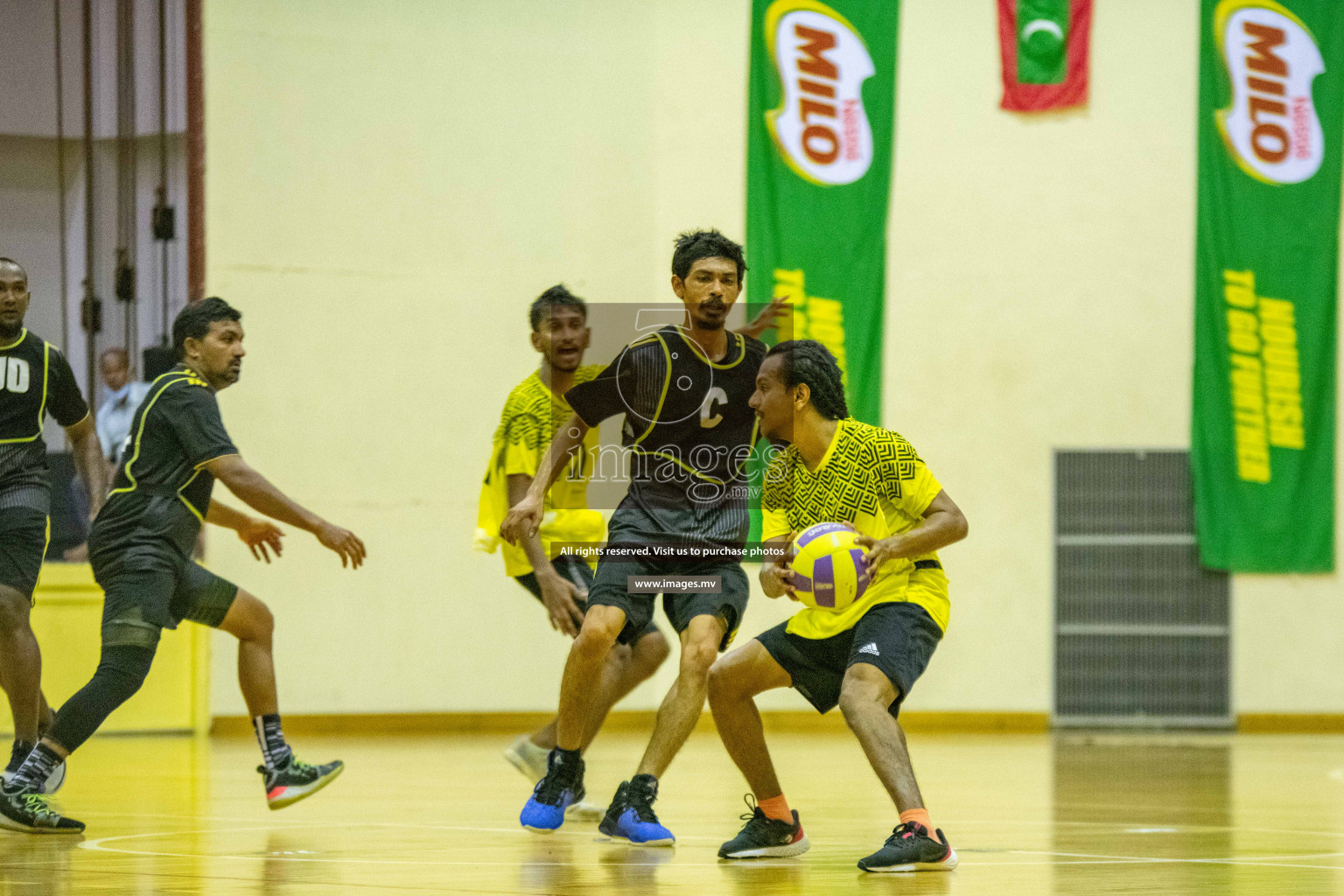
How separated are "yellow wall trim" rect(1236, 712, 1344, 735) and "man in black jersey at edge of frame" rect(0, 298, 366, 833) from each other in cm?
777

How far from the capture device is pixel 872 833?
5.48 metres

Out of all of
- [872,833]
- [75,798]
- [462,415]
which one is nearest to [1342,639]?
[462,415]

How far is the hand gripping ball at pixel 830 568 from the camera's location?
4445mm

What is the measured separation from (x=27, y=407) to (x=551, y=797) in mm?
2466

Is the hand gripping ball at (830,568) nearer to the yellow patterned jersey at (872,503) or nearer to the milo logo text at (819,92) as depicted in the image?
the yellow patterned jersey at (872,503)

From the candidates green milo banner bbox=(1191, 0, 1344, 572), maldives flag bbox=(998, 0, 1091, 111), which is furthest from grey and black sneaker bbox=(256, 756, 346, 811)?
maldives flag bbox=(998, 0, 1091, 111)

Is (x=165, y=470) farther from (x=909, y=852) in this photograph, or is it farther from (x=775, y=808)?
(x=909, y=852)

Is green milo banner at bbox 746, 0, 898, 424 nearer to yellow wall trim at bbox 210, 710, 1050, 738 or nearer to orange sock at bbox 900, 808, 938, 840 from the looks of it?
yellow wall trim at bbox 210, 710, 1050, 738

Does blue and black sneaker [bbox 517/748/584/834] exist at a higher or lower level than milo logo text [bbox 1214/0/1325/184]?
lower

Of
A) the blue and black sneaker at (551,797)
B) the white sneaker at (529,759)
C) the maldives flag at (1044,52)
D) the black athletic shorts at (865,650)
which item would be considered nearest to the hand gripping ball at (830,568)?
the black athletic shorts at (865,650)

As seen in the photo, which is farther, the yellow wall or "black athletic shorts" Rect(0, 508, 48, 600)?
the yellow wall

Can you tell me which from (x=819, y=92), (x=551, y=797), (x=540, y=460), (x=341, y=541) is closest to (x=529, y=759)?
(x=540, y=460)

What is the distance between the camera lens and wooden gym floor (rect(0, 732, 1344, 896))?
4.16m

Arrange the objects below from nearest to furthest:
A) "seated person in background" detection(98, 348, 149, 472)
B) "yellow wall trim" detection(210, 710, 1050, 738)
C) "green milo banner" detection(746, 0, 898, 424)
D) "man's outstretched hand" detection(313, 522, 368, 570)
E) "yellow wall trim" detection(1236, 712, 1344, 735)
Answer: "man's outstretched hand" detection(313, 522, 368, 570) → "seated person in background" detection(98, 348, 149, 472) → "yellow wall trim" detection(210, 710, 1050, 738) → "green milo banner" detection(746, 0, 898, 424) → "yellow wall trim" detection(1236, 712, 1344, 735)
